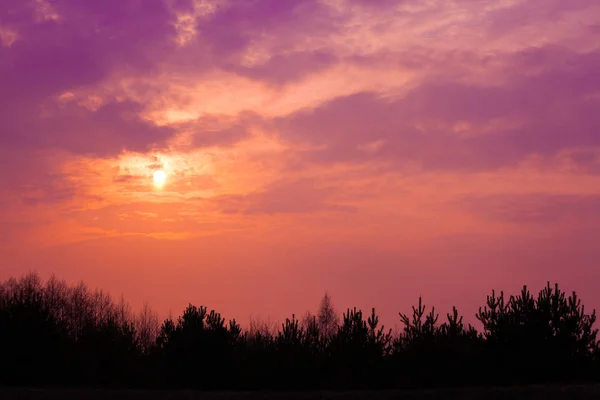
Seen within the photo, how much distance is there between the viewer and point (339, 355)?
27.6 meters

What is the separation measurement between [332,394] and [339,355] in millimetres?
9477

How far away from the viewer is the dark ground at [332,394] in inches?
666

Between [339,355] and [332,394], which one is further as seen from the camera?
[339,355]

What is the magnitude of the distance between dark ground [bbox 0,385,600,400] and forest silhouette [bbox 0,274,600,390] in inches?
317

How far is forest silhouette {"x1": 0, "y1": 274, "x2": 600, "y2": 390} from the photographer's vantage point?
27.0 m

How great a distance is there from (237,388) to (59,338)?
797 cm

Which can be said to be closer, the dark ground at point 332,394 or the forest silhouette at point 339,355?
the dark ground at point 332,394

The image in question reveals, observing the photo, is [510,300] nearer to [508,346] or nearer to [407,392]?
[508,346]

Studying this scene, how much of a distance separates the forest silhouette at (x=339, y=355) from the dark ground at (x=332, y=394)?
805cm

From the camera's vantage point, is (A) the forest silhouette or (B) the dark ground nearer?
(B) the dark ground

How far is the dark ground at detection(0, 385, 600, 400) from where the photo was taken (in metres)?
16.9

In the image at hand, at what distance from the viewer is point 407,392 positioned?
715 inches

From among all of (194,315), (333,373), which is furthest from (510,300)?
(194,315)

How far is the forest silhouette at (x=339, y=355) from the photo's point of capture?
1062 inches
